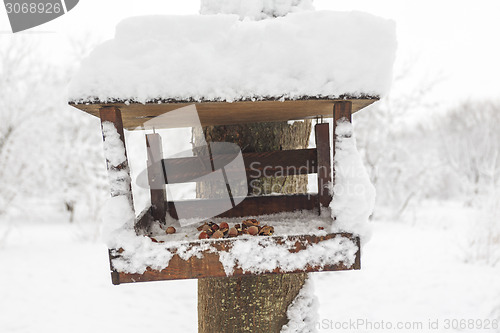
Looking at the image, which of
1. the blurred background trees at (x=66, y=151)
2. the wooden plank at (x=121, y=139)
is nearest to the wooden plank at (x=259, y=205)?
the wooden plank at (x=121, y=139)

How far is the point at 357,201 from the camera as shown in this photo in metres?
1.00

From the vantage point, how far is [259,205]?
1502mm

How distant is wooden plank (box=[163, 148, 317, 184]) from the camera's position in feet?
4.51

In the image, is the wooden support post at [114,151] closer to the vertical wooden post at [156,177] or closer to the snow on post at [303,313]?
the vertical wooden post at [156,177]

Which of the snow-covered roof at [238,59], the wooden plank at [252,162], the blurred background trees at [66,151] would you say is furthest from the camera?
the blurred background trees at [66,151]

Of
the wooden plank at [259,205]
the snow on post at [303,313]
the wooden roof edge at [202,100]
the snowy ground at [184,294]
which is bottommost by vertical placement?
the snowy ground at [184,294]

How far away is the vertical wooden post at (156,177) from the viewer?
1.33m

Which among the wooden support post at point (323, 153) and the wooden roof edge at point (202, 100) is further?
the wooden support post at point (323, 153)

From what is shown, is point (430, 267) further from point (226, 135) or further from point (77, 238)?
point (77, 238)

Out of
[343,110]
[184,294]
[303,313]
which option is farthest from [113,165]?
[184,294]

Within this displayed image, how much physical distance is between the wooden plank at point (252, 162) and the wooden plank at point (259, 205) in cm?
13

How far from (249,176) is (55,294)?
12.2ft

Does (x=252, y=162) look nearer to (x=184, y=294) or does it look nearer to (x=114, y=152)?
(x=114, y=152)

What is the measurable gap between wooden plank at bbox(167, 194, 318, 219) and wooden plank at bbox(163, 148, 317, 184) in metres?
0.13
